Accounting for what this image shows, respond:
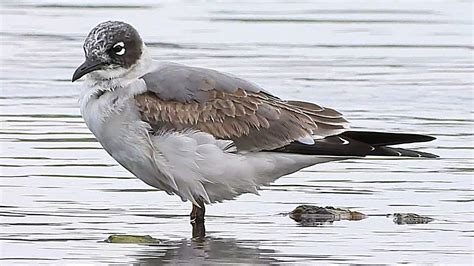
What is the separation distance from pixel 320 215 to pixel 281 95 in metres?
4.82

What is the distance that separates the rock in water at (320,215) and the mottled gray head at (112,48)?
1.29 meters

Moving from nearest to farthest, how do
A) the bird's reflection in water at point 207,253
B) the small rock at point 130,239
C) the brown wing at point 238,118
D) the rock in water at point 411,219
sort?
the bird's reflection in water at point 207,253 → the small rock at point 130,239 → the rock in water at point 411,219 → the brown wing at point 238,118

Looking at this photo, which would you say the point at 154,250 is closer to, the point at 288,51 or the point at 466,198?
the point at 466,198

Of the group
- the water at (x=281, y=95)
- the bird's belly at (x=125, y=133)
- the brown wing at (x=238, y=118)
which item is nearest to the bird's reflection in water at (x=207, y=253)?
the water at (x=281, y=95)

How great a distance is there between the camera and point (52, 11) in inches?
804

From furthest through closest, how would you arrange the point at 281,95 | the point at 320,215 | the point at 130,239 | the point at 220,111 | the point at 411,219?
the point at 281,95 → the point at 220,111 → the point at 320,215 → the point at 411,219 → the point at 130,239

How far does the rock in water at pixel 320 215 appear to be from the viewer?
9492 mm

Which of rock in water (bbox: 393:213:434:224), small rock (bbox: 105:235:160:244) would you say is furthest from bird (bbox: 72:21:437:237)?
small rock (bbox: 105:235:160:244)

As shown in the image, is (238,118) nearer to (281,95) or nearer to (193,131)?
(193,131)

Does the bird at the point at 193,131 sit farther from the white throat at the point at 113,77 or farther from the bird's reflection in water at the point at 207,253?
the bird's reflection in water at the point at 207,253

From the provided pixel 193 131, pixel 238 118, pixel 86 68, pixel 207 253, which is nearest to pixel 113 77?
pixel 86 68

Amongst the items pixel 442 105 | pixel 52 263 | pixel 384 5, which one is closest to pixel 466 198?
pixel 52 263

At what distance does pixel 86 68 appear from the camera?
31.2 ft

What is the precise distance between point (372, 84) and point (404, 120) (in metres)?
1.84
